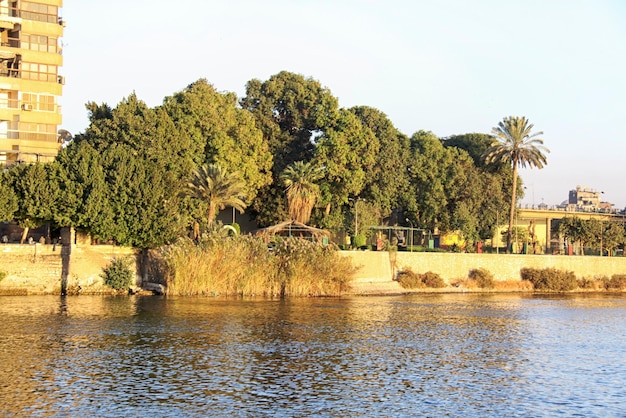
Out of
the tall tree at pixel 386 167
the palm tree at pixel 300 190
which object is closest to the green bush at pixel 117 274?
the palm tree at pixel 300 190

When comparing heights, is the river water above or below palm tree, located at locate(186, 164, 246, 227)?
below

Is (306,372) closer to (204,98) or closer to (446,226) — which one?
(204,98)

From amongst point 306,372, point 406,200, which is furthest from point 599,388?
point 406,200

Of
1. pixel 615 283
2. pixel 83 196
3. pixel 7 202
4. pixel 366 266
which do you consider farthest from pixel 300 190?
pixel 615 283

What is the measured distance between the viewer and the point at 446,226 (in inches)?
3720

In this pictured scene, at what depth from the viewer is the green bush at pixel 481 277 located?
256 ft

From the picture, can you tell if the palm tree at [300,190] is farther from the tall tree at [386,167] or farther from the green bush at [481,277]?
the green bush at [481,277]

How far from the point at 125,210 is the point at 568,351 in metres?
33.1

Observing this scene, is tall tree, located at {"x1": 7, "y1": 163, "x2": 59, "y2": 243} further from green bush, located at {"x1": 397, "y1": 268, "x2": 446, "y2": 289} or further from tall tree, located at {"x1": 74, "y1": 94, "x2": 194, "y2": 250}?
green bush, located at {"x1": 397, "y1": 268, "x2": 446, "y2": 289}

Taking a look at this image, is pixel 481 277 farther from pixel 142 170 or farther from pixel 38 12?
pixel 38 12

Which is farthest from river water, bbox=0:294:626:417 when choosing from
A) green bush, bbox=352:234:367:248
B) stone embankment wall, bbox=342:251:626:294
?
green bush, bbox=352:234:367:248

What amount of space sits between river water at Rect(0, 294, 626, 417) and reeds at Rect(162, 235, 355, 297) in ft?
8.23

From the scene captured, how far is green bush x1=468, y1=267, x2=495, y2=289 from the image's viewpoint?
78.1 meters

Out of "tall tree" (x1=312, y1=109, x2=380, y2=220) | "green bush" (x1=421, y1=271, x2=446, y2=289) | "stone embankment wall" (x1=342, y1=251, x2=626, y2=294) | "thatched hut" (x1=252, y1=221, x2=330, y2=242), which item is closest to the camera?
"stone embankment wall" (x1=342, y1=251, x2=626, y2=294)
